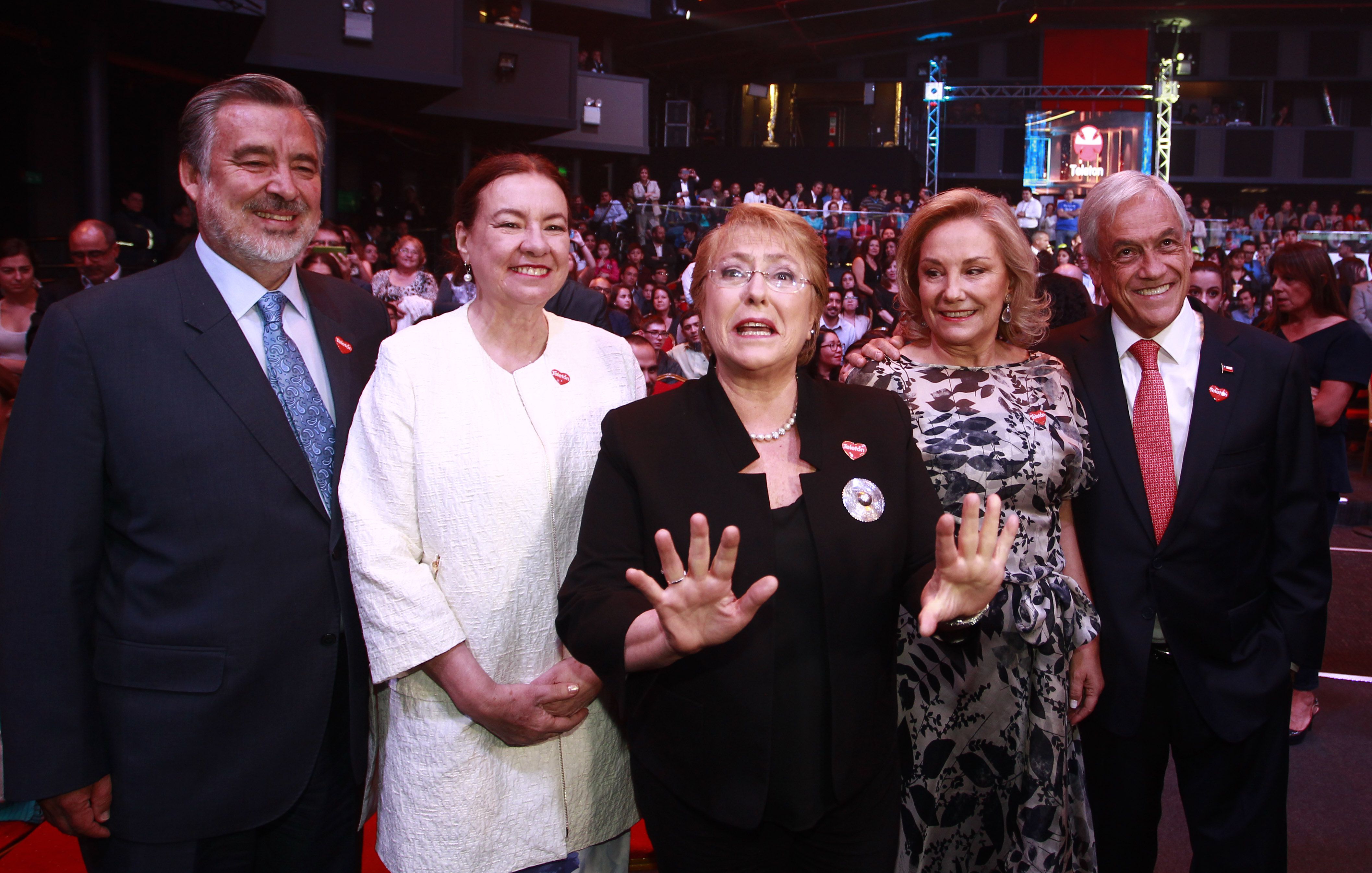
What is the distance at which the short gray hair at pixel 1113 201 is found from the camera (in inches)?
82.9

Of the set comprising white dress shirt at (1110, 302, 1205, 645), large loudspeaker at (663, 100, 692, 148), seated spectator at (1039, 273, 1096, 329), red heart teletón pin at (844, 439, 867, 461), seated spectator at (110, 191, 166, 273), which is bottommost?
red heart teletón pin at (844, 439, 867, 461)

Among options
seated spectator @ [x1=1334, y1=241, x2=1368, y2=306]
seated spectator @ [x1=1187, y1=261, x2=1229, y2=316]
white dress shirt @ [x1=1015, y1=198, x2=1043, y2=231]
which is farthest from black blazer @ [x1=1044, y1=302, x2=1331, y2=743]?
white dress shirt @ [x1=1015, y1=198, x2=1043, y2=231]

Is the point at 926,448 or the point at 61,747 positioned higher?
the point at 926,448

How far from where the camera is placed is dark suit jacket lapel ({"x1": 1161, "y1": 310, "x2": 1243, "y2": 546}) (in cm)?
194

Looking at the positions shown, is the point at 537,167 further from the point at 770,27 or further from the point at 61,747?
the point at 770,27

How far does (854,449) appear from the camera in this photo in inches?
61.7

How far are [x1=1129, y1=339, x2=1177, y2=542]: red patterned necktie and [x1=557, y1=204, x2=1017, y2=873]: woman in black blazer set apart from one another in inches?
27.3

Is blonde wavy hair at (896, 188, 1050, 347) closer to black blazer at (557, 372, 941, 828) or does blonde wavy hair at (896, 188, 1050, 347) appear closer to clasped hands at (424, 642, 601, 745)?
black blazer at (557, 372, 941, 828)

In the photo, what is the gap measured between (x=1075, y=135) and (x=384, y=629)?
22631 mm

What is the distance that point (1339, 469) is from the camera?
412cm

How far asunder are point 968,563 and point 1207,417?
3.15 ft

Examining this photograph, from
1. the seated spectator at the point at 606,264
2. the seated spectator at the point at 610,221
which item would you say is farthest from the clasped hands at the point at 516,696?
the seated spectator at the point at 610,221

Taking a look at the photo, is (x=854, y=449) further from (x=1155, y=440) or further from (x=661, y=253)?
(x=661, y=253)

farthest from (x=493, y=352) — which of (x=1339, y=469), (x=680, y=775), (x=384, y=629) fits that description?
(x=1339, y=469)
